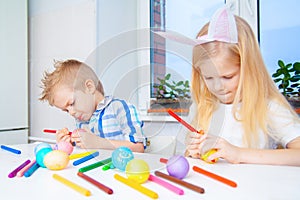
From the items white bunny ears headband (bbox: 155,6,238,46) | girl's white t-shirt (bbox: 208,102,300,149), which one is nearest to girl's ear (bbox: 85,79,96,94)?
white bunny ears headband (bbox: 155,6,238,46)

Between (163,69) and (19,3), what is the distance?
1.30 metres

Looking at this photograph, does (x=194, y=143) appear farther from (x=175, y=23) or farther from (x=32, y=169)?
(x=175, y=23)

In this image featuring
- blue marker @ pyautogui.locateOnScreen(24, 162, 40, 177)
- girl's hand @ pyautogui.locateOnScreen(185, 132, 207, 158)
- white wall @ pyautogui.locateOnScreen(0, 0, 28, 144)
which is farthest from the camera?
white wall @ pyautogui.locateOnScreen(0, 0, 28, 144)

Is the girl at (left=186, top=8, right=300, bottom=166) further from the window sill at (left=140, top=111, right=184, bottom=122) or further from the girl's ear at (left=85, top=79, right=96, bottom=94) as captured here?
the girl's ear at (left=85, top=79, right=96, bottom=94)

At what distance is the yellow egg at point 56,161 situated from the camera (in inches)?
22.5

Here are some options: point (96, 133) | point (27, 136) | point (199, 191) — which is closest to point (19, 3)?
point (27, 136)

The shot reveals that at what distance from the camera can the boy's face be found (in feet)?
2.75

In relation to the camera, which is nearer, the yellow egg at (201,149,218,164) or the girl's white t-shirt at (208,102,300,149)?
the yellow egg at (201,149,218,164)

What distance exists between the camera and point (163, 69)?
742mm

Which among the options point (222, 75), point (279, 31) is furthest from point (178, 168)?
point (279, 31)

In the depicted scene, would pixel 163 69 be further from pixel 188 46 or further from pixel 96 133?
pixel 96 133

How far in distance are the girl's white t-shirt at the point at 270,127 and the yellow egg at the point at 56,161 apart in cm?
33

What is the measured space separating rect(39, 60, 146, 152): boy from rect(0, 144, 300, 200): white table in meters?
0.24

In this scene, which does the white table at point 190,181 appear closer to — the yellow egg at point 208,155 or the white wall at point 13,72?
the yellow egg at point 208,155
